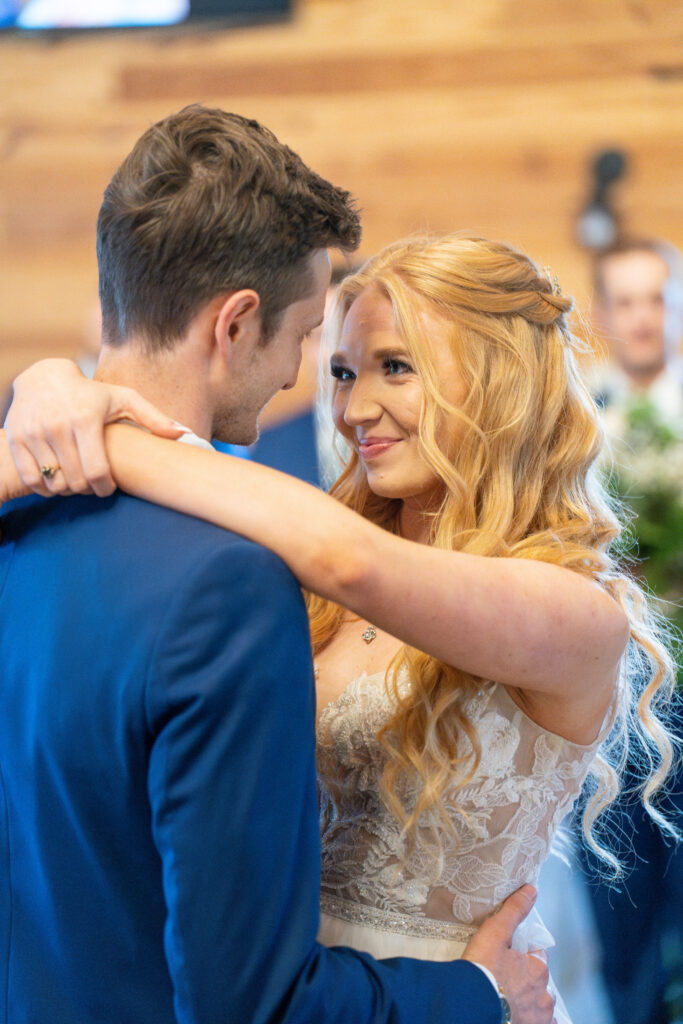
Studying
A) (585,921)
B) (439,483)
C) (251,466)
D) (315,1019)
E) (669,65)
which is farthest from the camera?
(669,65)

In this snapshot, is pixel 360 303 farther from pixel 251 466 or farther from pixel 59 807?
pixel 59 807

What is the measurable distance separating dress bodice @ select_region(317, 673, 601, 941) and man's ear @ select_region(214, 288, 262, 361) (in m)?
0.57

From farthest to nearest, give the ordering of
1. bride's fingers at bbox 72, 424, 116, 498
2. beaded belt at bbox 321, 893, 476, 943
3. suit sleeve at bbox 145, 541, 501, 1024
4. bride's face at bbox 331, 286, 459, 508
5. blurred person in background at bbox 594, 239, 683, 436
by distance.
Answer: blurred person in background at bbox 594, 239, 683, 436, bride's face at bbox 331, 286, 459, 508, beaded belt at bbox 321, 893, 476, 943, bride's fingers at bbox 72, 424, 116, 498, suit sleeve at bbox 145, 541, 501, 1024

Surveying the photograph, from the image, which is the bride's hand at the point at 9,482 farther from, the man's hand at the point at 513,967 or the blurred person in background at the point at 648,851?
the blurred person in background at the point at 648,851

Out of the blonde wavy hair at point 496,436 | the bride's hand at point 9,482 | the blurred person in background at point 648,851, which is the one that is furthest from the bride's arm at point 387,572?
the blurred person in background at point 648,851

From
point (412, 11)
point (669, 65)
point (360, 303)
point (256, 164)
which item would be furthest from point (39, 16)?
point (256, 164)

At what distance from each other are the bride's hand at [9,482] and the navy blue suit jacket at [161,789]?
0.05m

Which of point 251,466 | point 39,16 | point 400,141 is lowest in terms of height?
point 251,466

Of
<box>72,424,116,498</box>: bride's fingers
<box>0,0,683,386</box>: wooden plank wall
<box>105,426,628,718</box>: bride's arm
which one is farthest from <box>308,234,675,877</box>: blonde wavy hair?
<box>0,0,683,386</box>: wooden plank wall

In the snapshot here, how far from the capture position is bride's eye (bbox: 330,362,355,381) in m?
1.73

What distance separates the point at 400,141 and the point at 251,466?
3.57m

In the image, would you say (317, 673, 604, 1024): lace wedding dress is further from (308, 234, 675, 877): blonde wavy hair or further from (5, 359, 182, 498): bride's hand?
(5, 359, 182, 498): bride's hand

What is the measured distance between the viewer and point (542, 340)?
169 centimetres

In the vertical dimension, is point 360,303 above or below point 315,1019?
above
